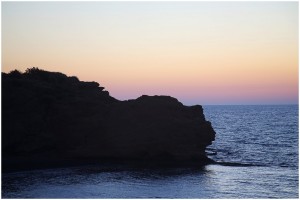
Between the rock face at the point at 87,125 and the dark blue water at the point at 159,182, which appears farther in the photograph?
the rock face at the point at 87,125

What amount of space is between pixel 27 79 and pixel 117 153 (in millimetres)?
17436

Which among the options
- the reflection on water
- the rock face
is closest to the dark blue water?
the reflection on water

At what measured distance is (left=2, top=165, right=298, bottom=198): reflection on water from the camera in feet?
115

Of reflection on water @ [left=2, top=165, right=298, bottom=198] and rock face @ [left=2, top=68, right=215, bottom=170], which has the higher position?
rock face @ [left=2, top=68, right=215, bottom=170]

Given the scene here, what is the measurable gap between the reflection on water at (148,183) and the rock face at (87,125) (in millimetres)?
5475

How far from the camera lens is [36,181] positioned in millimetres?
38781

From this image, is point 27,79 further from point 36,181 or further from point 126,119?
point 36,181

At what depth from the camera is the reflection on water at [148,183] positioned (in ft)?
115

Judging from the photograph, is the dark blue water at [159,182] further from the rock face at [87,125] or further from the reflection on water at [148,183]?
the rock face at [87,125]

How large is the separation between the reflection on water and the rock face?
5.48 m

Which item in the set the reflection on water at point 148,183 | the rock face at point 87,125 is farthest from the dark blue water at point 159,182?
the rock face at point 87,125

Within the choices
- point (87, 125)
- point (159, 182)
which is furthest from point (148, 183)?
point (87, 125)

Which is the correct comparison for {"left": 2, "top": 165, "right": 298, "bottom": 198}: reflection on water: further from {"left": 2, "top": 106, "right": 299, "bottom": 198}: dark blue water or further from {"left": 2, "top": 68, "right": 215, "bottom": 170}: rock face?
{"left": 2, "top": 68, "right": 215, "bottom": 170}: rock face

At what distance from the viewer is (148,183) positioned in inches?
1549
